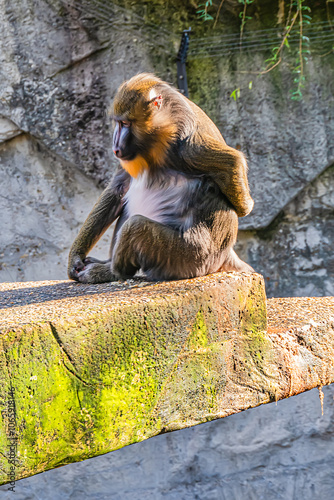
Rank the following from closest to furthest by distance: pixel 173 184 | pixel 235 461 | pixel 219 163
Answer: pixel 219 163
pixel 173 184
pixel 235 461

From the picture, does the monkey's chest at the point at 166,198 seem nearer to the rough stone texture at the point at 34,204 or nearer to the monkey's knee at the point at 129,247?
the monkey's knee at the point at 129,247

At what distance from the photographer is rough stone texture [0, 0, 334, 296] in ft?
→ 14.0

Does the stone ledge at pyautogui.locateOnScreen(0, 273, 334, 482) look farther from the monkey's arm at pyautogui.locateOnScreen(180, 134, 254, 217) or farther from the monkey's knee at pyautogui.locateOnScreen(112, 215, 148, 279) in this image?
the monkey's arm at pyautogui.locateOnScreen(180, 134, 254, 217)

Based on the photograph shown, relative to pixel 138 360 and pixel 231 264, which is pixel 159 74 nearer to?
pixel 231 264

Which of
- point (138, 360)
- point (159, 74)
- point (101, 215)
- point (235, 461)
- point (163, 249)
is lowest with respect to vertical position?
point (235, 461)

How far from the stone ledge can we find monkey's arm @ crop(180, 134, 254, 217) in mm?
346

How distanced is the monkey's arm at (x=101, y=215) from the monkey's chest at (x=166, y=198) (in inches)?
7.8

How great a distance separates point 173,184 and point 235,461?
2821 mm

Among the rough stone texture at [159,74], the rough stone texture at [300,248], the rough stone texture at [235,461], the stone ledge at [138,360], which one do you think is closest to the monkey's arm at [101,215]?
the stone ledge at [138,360]

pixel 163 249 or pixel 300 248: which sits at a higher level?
pixel 163 249

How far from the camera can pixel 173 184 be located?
2234 millimetres

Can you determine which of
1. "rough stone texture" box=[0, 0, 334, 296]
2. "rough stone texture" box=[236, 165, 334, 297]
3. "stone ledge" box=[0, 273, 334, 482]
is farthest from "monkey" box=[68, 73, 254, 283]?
"rough stone texture" box=[236, 165, 334, 297]

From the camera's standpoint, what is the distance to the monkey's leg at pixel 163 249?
6.91 feet

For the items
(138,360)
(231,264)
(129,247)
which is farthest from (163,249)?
(138,360)
